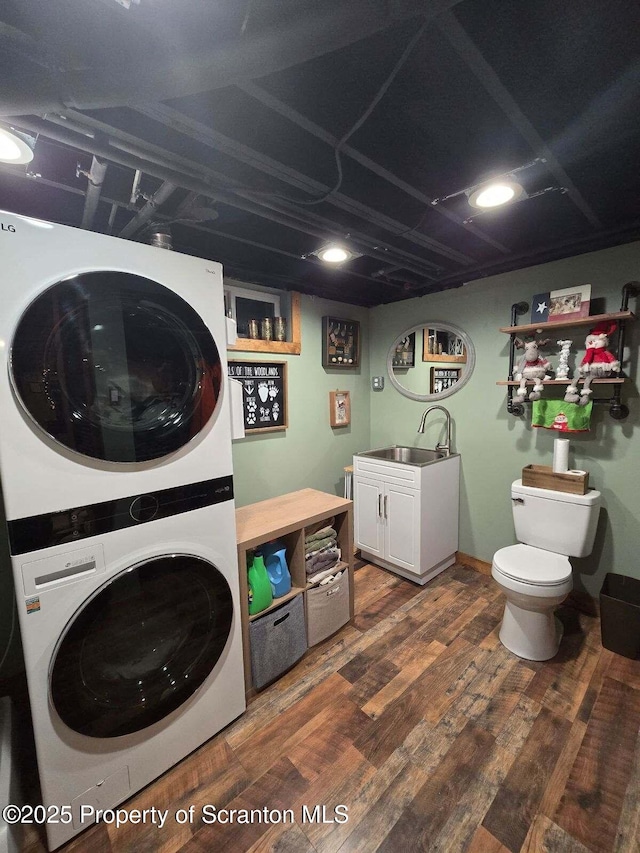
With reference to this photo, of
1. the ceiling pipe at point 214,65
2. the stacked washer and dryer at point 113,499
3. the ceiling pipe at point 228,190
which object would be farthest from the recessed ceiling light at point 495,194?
the stacked washer and dryer at point 113,499

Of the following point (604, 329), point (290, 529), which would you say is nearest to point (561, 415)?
point (604, 329)

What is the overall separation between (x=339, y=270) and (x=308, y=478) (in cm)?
159

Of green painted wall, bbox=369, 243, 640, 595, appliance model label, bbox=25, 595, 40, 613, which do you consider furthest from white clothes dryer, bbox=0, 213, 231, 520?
green painted wall, bbox=369, 243, 640, 595

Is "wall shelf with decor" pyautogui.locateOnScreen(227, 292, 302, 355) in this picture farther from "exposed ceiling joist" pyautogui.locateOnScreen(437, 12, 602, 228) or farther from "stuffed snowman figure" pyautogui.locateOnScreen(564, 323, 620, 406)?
"stuffed snowman figure" pyautogui.locateOnScreen(564, 323, 620, 406)

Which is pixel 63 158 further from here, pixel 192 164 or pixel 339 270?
pixel 339 270

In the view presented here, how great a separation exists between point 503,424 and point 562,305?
0.83 metres

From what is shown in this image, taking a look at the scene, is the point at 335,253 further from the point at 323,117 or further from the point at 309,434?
the point at 309,434

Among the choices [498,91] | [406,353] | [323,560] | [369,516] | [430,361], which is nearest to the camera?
[498,91]

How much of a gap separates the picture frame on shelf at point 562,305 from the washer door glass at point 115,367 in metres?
2.04

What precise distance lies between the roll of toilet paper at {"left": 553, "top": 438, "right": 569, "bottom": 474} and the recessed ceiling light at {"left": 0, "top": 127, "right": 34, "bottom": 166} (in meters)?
2.74

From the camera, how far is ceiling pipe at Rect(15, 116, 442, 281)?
3.30 ft

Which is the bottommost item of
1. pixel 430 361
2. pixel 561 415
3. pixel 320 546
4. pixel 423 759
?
pixel 423 759

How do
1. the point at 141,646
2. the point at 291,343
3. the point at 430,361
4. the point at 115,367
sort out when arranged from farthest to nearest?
the point at 430,361 → the point at 291,343 → the point at 141,646 → the point at 115,367

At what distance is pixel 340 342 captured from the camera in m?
2.88
